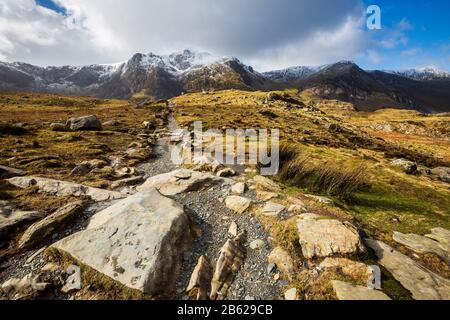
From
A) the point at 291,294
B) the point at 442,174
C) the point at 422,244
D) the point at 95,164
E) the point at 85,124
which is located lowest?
the point at 442,174

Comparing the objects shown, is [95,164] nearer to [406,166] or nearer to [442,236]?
[442,236]

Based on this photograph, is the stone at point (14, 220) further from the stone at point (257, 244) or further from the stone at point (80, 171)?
the stone at point (257, 244)

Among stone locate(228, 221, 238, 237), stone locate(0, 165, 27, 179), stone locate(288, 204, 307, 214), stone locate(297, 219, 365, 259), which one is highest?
stone locate(0, 165, 27, 179)

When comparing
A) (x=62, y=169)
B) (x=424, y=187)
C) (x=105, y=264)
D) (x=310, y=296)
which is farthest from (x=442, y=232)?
(x=62, y=169)

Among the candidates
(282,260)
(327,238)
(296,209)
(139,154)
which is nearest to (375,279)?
(327,238)

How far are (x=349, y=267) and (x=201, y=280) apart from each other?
4061mm

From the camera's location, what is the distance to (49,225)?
27.5 feet

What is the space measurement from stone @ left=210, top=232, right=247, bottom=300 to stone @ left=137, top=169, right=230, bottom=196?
4.94 m

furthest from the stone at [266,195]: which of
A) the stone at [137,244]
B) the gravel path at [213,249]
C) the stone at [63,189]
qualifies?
the stone at [63,189]

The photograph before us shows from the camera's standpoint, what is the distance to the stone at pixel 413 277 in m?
6.10

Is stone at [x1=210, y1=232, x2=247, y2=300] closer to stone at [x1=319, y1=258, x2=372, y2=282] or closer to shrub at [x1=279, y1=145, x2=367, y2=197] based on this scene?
stone at [x1=319, y1=258, x2=372, y2=282]

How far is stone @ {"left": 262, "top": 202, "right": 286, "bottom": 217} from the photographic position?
983 cm

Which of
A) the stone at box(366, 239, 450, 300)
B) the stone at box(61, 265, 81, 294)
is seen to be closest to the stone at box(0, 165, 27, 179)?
the stone at box(61, 265, 81, 294)

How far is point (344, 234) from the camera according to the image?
26.0 ft
